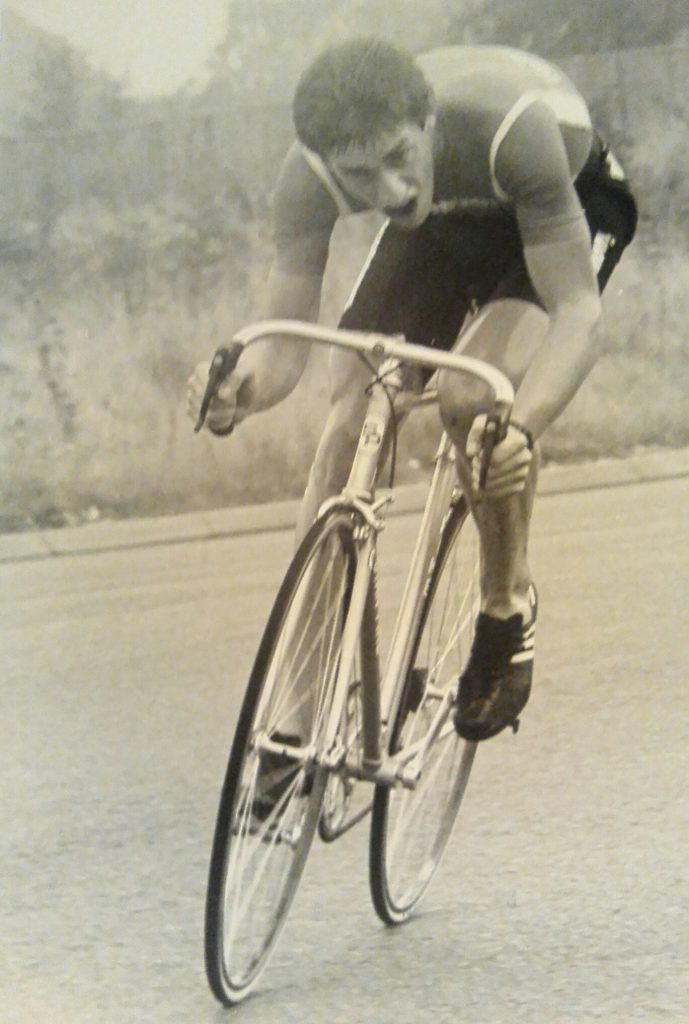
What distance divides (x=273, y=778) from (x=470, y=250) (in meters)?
0.73

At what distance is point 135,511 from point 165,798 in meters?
0.52

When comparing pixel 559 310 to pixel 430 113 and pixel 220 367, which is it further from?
pixel 220 367

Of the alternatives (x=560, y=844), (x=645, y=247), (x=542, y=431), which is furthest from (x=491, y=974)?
(x=645, y=247)

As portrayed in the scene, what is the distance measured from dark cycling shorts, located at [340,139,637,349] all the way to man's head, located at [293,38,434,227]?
107 mm

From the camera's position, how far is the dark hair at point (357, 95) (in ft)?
4.79

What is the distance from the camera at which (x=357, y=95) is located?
4.79 feet

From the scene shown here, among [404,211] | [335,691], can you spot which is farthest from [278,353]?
[335,691]

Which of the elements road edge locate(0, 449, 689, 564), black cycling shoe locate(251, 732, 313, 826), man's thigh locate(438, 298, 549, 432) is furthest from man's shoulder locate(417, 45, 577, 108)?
black cycling shoe locate(251, 732, 313, 826)

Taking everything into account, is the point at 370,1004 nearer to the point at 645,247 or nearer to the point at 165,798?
the point at 165,798

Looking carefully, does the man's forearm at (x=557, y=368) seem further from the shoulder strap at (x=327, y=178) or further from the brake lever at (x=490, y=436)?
the shoulder strap at (x=327, y=178)

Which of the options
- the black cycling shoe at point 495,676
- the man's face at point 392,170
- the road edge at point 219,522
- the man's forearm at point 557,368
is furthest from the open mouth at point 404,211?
the black cycling shoe at point 495,676

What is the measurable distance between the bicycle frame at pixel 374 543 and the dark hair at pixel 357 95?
0.77ft

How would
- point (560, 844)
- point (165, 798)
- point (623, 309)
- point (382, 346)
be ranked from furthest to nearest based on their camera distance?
point (165, 798) → point (560, 844) → point (623, 309) → point (382, 346)

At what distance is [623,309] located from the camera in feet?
5.63
